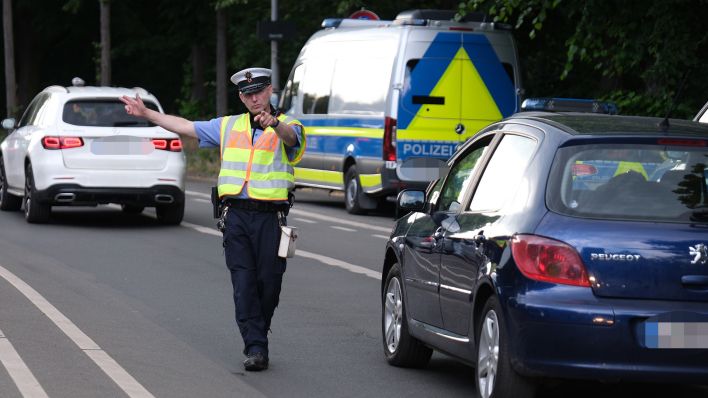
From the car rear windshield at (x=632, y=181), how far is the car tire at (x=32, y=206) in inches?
485

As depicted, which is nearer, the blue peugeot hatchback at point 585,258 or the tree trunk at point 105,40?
the blue peugeot hatchback at point 585,258

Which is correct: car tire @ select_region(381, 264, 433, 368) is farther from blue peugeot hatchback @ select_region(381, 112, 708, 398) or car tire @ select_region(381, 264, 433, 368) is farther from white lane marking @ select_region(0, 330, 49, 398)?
white lane marking @ select_region(0, 330, 49, 398)

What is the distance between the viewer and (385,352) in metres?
9.62

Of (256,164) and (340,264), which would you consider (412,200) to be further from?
(340,264)

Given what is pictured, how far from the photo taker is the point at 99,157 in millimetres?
18656

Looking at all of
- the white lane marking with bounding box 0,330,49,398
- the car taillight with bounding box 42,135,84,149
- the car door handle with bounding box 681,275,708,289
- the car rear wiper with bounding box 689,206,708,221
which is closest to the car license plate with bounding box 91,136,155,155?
the car taillight with bounding box 42,135,84,149

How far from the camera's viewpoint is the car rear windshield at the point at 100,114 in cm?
1884

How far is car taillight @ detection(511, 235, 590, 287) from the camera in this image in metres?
7.13

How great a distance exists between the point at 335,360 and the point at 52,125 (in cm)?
1005

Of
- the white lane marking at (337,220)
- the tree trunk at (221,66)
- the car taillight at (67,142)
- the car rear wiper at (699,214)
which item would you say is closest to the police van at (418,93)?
the white lane marking at (337,220)

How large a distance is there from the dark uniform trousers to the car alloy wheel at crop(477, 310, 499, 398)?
5.85 ft

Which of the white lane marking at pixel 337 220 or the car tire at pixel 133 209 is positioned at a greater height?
the car tire at pixel 133 209

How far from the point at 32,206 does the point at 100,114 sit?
1348 millimetres

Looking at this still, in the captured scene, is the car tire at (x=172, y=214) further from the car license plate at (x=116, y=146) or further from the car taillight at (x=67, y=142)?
the car taillight at (x=67, y=142)
